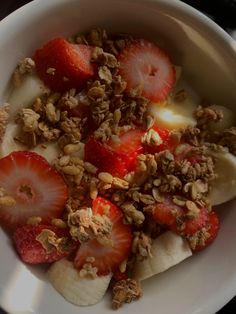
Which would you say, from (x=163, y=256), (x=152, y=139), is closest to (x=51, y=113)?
(x=152, y=139)

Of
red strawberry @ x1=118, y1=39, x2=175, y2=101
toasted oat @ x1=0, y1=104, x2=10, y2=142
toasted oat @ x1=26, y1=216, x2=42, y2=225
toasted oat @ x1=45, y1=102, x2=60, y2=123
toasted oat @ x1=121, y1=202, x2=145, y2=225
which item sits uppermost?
red strawberry @ x1=118, y1=39, x2=175, y2=101

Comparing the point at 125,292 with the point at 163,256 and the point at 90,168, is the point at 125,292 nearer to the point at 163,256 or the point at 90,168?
the point at 163,256

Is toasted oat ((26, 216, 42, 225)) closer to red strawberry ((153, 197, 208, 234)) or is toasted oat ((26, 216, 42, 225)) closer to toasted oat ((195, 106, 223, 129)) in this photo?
red strawberry ((153, 197, 208, 234))

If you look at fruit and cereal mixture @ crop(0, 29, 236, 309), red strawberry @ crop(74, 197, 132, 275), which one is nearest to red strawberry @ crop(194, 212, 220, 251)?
fruit and cereal mixture @ crop(0, 29, 236, 309)

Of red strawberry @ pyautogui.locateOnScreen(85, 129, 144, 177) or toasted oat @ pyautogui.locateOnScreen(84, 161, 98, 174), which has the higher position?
red strawberry @ pyautogui.locateOnScreen(85, 129, 144, 177)

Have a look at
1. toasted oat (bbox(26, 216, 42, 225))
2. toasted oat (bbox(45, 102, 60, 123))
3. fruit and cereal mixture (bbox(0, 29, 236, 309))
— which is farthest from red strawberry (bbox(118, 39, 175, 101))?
toasted oat (bbox(26, 216, 42, 225))

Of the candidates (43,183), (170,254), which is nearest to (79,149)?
(43,183)

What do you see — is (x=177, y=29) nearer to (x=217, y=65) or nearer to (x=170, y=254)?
(x=217, y=65)

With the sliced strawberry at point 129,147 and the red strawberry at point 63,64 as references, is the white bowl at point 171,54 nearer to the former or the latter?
the red strawberry at point 63,64
